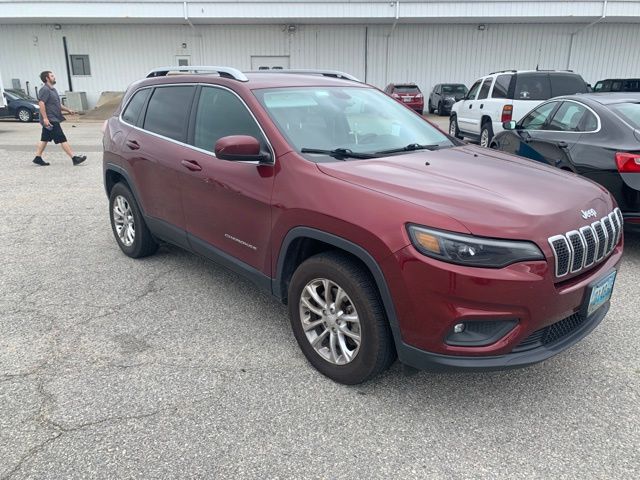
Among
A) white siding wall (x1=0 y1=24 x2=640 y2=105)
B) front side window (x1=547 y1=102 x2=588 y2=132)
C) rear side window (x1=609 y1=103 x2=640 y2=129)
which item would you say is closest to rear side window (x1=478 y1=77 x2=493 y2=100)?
front side window (x1=547 y1=102 x2=588 y2=132)

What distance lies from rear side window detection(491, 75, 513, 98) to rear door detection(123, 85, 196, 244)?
8654 mm

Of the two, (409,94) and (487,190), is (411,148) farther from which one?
(409,94)

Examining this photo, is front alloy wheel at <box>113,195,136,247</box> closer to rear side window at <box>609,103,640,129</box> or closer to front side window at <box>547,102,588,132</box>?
front side window at <box>547,102,588,132</box>

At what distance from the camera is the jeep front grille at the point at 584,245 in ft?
8.16

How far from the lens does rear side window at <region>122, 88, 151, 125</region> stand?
484 cm

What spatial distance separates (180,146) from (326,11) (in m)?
23.5

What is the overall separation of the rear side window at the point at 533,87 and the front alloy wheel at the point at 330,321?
936 cm

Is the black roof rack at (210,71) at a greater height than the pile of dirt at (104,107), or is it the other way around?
the black roof rack at (210,71)

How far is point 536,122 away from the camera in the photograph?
676 cm

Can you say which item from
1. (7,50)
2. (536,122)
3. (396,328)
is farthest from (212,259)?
(7,50)

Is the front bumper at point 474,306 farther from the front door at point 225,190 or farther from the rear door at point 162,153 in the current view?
the rear door at point 162,153

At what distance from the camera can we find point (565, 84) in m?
10.7

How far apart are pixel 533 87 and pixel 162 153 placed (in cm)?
903

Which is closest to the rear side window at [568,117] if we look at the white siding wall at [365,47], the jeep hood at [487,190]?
the jeep hood at [487,190]
